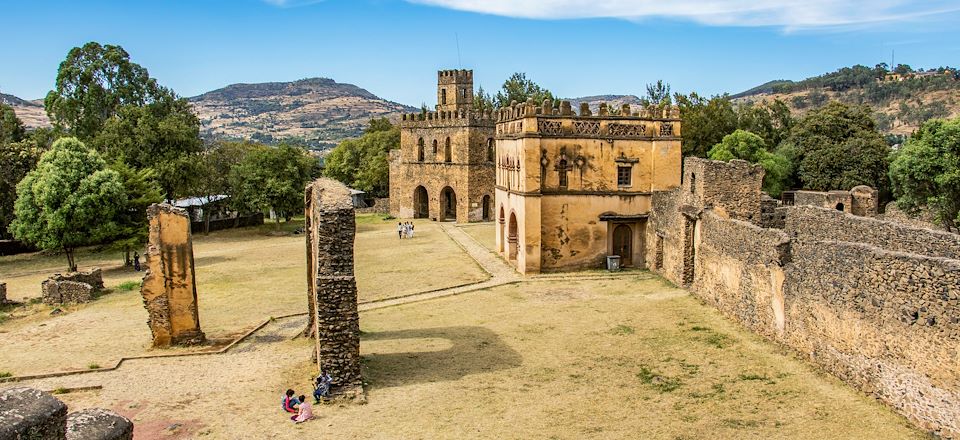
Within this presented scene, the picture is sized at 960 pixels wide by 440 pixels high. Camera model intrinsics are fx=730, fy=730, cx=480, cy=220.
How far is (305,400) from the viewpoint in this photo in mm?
13516

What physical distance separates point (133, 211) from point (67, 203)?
344 centimetres

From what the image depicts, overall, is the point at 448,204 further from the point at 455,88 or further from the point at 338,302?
the point at 338,302

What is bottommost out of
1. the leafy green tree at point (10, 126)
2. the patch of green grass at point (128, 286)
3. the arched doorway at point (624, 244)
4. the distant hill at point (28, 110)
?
the patch of green grass at point (128, 286)

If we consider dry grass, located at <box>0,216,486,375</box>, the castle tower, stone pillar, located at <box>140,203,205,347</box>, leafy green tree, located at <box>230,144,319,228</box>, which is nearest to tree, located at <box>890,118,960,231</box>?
dry grass, located at <box>0,216,486,375</box>

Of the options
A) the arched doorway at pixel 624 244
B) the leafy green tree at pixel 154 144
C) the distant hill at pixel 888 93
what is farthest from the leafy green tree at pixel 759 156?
the distant hill at pixel 888 93

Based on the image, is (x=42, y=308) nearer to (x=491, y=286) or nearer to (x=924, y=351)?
(x=491, y=286)

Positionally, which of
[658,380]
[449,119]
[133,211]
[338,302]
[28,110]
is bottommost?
[658,380]

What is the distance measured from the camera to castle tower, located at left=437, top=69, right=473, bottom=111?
5391 cm

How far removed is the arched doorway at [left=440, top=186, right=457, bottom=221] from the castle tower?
6.87 meters

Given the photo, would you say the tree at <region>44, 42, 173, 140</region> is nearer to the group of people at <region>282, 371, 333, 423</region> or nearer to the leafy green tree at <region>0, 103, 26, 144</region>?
the leafy green tree at <region>0, 103, 26, 144</region>

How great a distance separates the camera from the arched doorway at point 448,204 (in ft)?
158

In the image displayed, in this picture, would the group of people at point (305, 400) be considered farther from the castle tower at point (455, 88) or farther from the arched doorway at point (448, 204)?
the castle tower at point (455, 88)

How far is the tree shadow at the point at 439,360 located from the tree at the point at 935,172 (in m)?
24.0

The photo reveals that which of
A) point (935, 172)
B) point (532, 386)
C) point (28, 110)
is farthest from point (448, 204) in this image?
point (28, 110)
